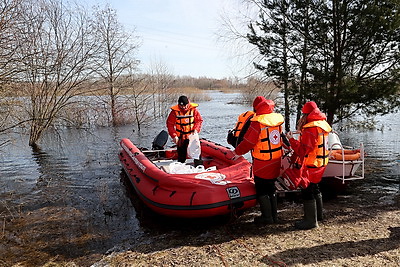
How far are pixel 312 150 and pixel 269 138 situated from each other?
0.51 meters

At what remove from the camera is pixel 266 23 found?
8.00 meters

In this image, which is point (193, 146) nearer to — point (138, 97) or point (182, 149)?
point (182, 149)

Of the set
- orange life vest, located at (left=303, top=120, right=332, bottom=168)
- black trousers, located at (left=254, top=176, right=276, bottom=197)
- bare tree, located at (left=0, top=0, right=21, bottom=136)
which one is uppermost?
bare tree, located at (left=0, top=0, right=21, bottom=136)

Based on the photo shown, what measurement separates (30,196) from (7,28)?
124 inches

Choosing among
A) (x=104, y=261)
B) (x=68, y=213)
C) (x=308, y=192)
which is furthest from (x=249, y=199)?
(x=68, y=213)

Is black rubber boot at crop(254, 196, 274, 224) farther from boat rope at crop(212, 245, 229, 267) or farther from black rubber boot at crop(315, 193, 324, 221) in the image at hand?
boat rope at crop(212, 245, 229, 267)

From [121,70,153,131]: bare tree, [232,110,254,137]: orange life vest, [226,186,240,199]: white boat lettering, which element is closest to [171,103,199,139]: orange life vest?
[232,110,254,137]: orange life vest

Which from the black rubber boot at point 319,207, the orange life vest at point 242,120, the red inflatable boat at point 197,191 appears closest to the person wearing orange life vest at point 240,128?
the orange life vest at point 242,120

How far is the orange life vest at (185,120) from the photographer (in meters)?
5.75

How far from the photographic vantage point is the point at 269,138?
3.83 metres

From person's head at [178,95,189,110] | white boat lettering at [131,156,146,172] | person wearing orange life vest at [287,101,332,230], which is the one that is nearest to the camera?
person wearing orange life vest at [287,101,332,230]

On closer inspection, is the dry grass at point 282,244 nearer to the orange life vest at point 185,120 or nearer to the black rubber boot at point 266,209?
the black rubber boot at point 266,209

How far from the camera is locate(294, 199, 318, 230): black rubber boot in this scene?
382cm

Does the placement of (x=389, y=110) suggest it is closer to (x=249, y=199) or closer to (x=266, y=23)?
(x=266, y=23)
